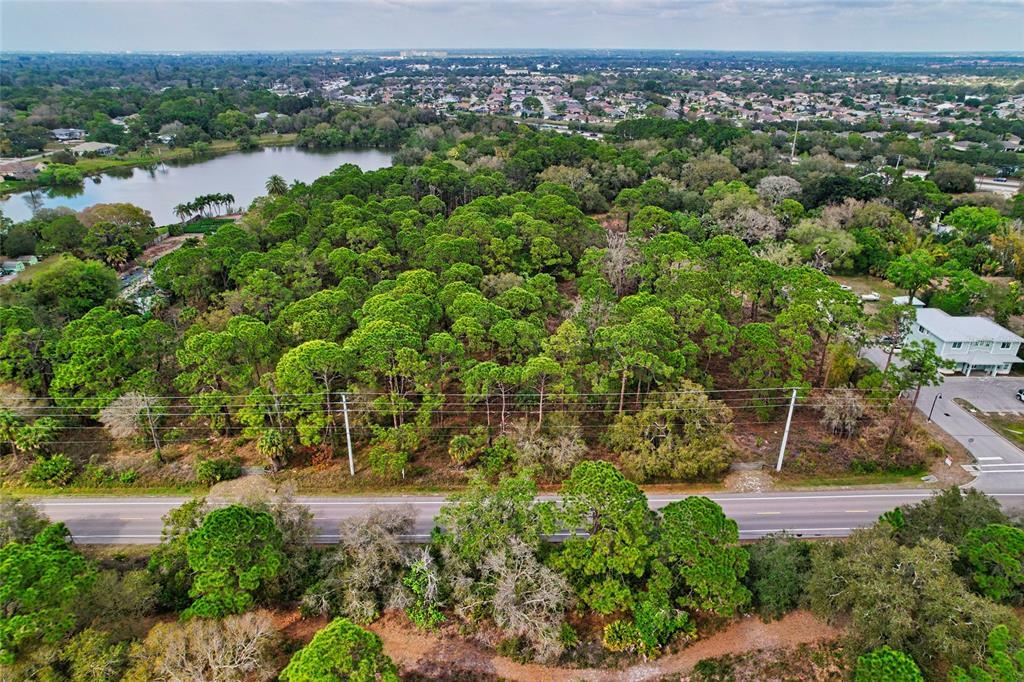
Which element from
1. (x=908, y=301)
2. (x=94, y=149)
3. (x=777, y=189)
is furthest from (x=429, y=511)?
(x=94, y=149)

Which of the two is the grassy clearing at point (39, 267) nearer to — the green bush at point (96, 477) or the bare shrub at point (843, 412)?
the green bush at point (96, 477)

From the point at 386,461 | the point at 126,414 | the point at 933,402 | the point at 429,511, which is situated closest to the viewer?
the point at 429,511

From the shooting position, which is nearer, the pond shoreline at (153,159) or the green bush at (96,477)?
the green bush at (96,477)

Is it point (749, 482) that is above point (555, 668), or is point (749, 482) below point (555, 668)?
above

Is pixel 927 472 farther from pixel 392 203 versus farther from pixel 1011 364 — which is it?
pixel 392 203

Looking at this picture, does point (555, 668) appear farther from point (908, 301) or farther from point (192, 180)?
point (192, 180)

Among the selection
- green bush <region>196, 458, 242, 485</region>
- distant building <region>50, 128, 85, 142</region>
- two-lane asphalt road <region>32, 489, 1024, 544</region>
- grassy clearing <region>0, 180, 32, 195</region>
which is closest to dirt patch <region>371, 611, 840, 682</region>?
two-lane asphalt road <region>32, 489, 1024, 544</region>

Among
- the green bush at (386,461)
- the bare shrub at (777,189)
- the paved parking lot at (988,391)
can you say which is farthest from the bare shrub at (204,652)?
the bare shrub at (777,189)
